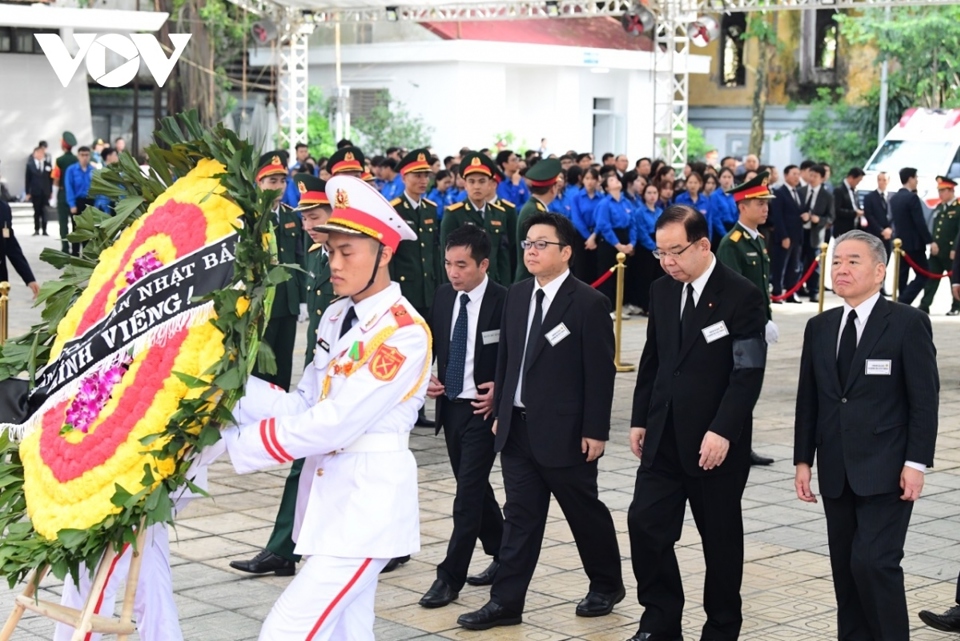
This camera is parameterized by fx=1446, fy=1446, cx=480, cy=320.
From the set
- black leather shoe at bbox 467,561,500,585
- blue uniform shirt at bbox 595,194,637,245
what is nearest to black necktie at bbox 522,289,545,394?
black leather shoe at bbox 467,561,500,585

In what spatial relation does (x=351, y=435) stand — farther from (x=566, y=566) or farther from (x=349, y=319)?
(x=566, y=566)

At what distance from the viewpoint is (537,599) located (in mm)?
6625

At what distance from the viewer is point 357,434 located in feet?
14.4

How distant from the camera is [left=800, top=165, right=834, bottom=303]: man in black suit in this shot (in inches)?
795

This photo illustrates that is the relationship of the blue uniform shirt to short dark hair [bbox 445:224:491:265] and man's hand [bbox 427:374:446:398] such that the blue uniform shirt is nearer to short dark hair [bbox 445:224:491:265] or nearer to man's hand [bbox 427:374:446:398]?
short dark hair [bbox 445:224:491:265]

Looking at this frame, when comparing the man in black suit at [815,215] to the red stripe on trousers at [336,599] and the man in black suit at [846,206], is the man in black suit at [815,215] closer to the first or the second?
the man in black suit at [846,206]

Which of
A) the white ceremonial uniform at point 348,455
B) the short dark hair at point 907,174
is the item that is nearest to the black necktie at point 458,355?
the white ceremonial uniform at point 348,455

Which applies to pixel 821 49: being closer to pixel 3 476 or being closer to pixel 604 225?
pixel 604 225

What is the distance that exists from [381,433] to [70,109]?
33142mm

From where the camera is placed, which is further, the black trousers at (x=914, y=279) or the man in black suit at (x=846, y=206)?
the man in black suit at (x=846, y=206)

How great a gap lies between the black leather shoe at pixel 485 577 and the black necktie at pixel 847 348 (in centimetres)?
209

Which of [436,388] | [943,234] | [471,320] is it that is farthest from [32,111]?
[436,388]

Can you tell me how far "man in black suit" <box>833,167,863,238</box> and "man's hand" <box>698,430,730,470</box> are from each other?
50.6ft

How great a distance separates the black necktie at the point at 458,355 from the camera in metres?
6.77
